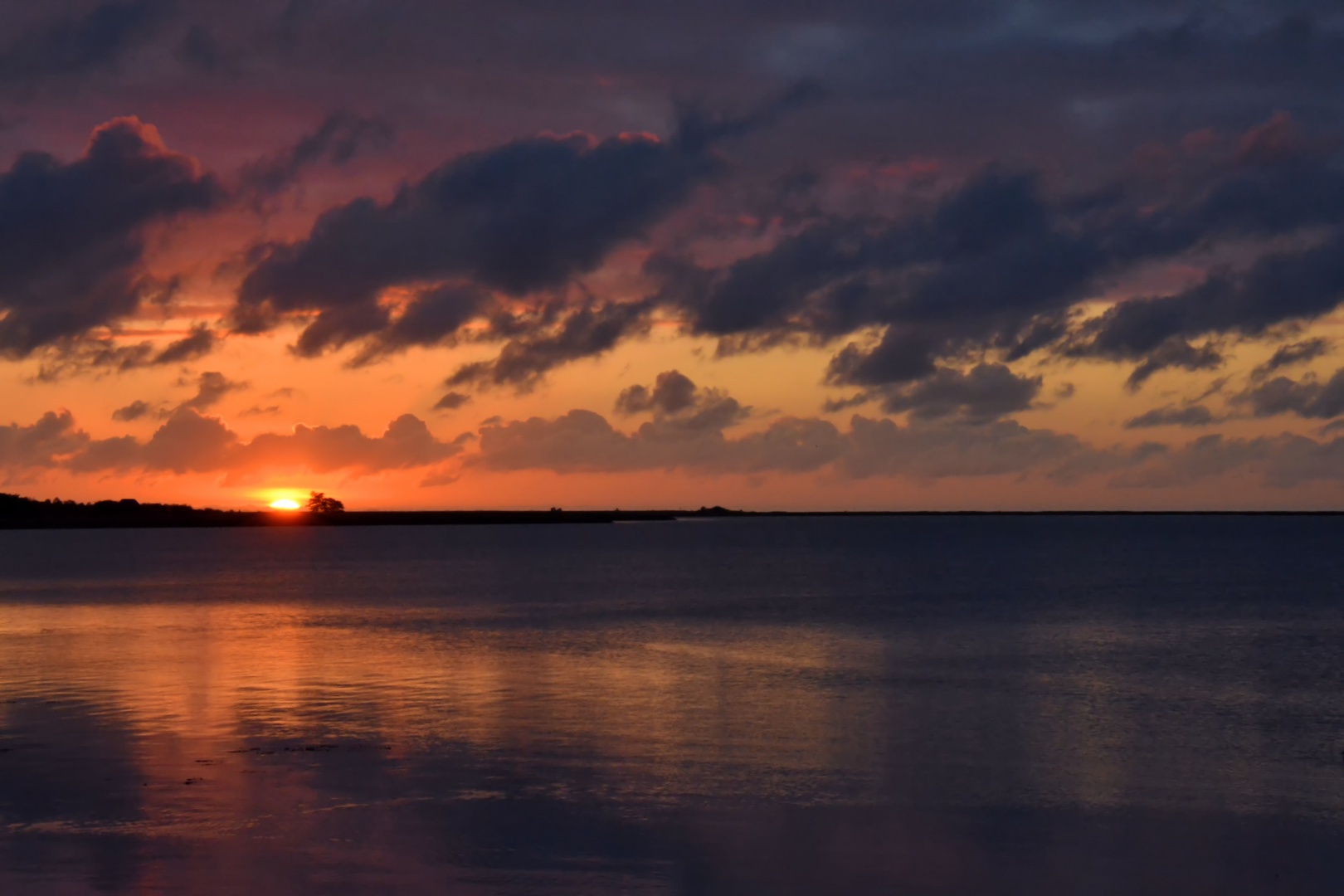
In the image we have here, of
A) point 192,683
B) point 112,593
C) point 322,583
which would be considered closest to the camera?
point 192,683

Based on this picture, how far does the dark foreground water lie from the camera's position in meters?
14.9

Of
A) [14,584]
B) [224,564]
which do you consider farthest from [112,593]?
[224,564]

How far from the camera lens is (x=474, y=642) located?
42.7m

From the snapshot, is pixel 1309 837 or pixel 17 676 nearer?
pixel 1309 837

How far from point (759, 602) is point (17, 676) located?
3964cm

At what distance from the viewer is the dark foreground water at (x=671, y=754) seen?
1486cm

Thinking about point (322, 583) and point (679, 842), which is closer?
point (679, 842)

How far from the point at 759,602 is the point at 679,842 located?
161 ft

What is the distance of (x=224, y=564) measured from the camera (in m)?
126

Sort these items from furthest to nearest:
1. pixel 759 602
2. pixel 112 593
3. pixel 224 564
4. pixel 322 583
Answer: pixel 224 564 < pixel 322 583 < pixel 112 593 < pixel 759 602

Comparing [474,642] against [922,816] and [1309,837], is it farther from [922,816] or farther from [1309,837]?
[1309,837]

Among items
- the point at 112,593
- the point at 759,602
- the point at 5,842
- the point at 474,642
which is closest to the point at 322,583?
the point at 112,593

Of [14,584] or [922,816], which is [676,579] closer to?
[14,584]

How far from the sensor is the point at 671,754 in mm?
21812
